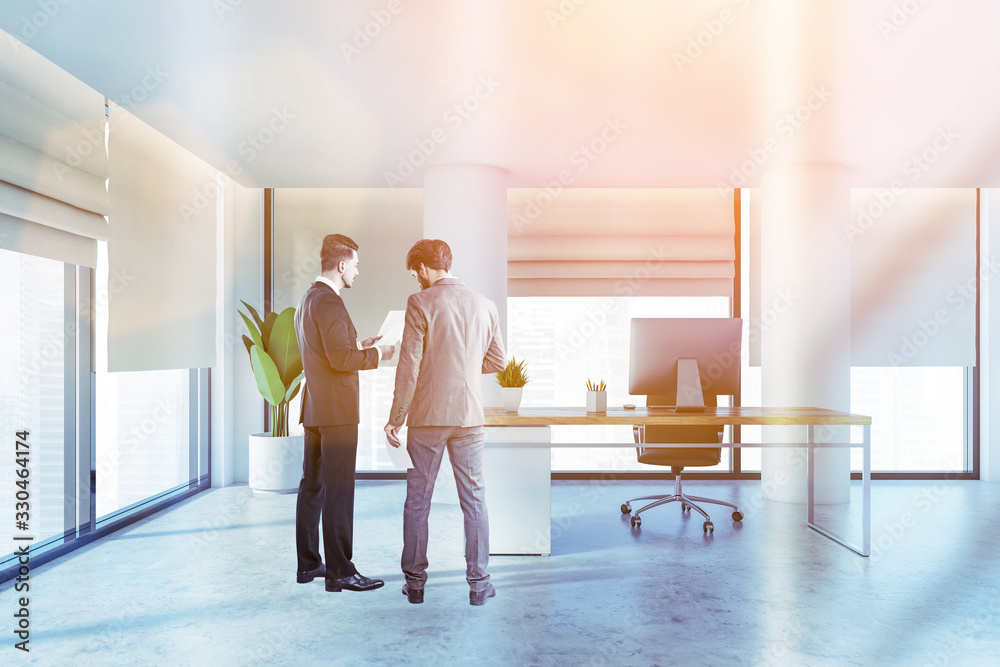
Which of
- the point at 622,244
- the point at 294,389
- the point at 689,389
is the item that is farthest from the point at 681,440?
the point at 294,389

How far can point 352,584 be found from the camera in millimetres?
2971

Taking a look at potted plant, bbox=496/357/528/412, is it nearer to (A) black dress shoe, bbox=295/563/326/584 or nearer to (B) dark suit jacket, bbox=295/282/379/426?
(B) dark suit jacket, bbox=295/282/379/426

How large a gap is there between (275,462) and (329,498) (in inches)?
98.0

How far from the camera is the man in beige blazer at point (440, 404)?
9.14 feet

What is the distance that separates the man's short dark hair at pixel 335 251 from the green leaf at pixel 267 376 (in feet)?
7.09

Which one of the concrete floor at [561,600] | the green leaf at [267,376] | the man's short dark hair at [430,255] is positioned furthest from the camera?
the green leaf at [267,376]

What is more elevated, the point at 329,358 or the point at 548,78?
the point at 548,78

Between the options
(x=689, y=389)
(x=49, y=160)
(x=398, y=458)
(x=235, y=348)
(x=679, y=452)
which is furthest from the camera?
(x=398, y=458)

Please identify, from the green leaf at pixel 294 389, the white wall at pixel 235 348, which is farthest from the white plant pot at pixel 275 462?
the white wall at pixel 235 348

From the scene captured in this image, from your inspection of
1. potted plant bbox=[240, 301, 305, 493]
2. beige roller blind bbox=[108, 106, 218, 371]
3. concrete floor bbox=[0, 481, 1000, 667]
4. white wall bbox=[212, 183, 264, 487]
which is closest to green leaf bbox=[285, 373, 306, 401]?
potted plant bbox=[240, 301, 305, 493]

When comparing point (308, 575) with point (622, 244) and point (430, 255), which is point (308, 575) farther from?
point (622, 244)

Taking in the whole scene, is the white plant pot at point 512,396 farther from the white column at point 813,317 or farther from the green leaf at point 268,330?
the white column at point 813,317

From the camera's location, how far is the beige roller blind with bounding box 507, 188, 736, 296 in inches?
220

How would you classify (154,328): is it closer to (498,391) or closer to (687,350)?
(498,391)
